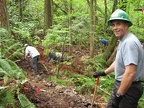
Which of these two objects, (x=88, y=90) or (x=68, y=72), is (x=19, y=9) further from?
(x=88, y=90)

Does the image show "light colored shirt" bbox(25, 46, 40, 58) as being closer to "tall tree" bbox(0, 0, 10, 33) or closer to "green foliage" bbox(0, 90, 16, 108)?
"tall tree" bbox(0, 0, 10, 33)

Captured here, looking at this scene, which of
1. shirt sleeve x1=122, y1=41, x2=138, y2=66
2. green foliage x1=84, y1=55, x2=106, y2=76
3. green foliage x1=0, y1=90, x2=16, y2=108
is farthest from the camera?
green foliage x1=84, y1=55, x2=106, y2=76

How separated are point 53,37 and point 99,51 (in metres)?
6.72

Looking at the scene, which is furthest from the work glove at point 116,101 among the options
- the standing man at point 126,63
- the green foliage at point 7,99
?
the green foliage at point 7,99

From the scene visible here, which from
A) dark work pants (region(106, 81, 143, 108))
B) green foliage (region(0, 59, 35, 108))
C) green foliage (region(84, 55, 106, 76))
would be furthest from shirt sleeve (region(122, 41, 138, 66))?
green foliage (region(84, 55, 106, 76))

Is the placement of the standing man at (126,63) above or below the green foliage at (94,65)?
above

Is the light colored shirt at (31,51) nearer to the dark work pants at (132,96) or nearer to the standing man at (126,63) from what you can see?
the standing man at (126,63)

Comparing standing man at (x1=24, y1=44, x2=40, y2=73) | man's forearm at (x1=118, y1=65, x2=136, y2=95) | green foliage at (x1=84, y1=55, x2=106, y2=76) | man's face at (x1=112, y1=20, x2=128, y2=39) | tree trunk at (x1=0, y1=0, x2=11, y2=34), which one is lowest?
green foliage at (x1=84, y1=55, x2=106, y2=76)

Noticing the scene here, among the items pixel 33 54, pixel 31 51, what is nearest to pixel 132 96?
pixel 33 54

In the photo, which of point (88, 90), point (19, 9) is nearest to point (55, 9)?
point (19, 9)

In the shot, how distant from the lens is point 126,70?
344 cm

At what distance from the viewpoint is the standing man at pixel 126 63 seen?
3.42 meters

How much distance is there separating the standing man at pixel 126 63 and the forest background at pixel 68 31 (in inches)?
98.4

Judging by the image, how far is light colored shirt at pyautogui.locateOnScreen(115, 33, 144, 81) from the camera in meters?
3.40
